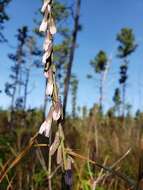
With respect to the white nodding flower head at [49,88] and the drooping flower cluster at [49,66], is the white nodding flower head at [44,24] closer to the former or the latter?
the drooping flower cluster at [49,66]

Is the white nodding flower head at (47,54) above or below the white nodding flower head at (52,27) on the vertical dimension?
below

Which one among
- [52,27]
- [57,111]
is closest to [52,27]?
[52,27]

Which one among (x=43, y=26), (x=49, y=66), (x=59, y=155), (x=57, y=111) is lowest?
Result: (x=59, y=155)

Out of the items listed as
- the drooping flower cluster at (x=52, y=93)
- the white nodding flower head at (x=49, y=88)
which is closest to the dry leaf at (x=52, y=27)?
the drooping flower cluster at (x=52, y=93)

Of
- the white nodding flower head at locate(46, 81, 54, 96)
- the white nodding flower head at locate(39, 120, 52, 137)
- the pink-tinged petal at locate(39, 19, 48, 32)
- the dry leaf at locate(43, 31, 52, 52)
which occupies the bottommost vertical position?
the white nodding flower head at locate(39, 120, 52, 137)

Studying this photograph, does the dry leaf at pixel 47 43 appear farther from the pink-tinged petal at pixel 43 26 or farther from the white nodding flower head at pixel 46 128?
the white nodding flower head at pixel 46 128

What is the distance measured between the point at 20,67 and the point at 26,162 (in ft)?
154

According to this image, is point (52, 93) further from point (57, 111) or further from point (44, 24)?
point (44, 24)

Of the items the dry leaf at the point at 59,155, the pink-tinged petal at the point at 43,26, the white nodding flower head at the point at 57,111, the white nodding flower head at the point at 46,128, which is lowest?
the dry leaf at the point at 59,155

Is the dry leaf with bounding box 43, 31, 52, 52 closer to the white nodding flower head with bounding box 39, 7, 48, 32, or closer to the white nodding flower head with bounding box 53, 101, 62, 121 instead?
the white nodding flower head with bounding box 39, 7, 48, 32

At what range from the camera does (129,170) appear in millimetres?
5715

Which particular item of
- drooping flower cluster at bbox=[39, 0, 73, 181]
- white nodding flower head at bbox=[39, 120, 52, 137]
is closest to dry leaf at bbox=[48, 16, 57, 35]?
drooping flower cluster at bbox=[39, 0, 73, 181]

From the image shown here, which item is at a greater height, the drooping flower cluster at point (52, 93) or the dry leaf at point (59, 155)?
the drooping flower cluster at point (52, 93)

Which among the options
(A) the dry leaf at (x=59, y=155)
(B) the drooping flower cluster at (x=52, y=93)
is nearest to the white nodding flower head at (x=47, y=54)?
(B) the drooping flower cluster at (x=52, y=93)
